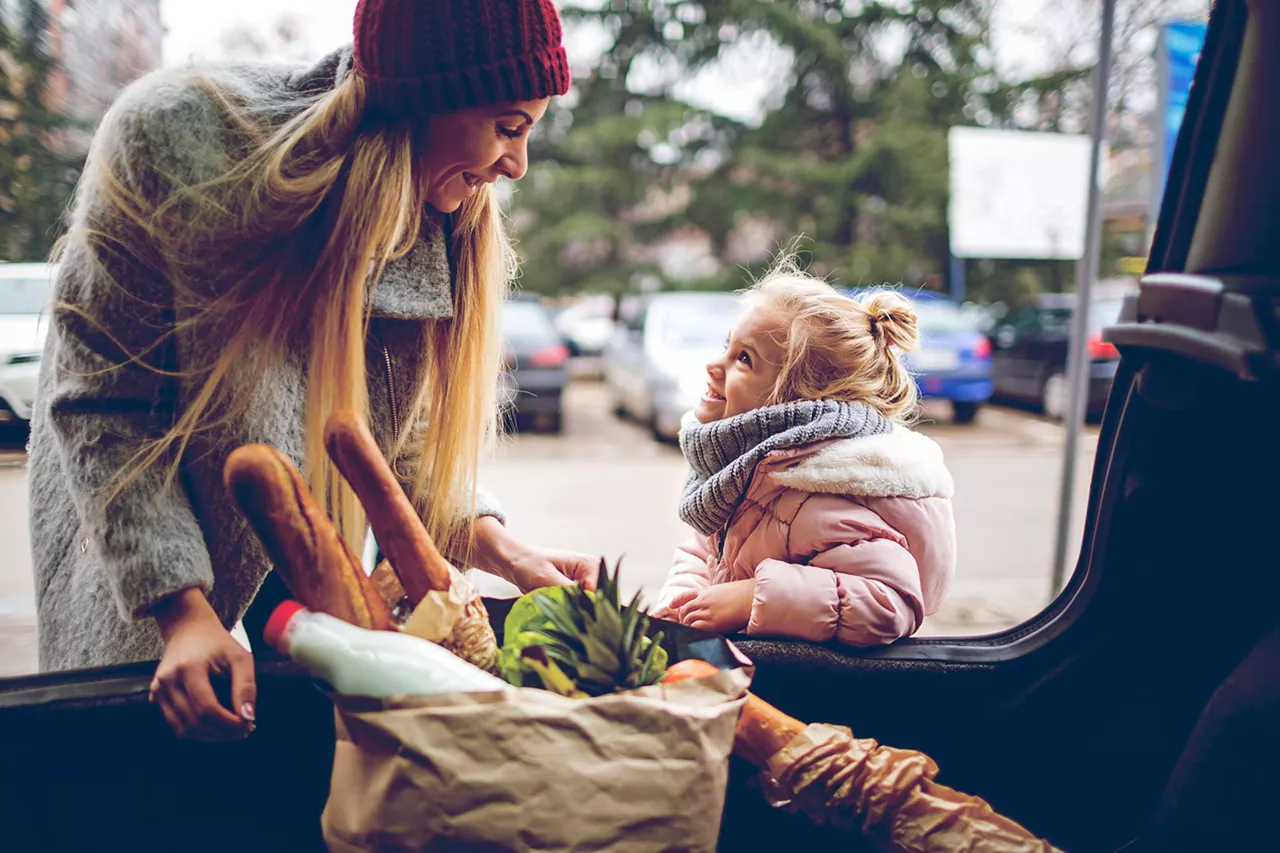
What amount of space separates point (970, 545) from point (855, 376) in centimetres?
483

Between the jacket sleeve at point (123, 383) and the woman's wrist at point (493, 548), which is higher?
the jacket sleeve at point (123, 383)

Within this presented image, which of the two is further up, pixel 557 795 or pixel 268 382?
pixel 268 382

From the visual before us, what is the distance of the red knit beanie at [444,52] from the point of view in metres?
1.11

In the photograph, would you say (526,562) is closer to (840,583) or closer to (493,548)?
(493,548)

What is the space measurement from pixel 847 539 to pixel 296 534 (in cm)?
87

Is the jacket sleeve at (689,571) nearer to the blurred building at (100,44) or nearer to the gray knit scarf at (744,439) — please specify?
the gray knit scarf at (744,439)

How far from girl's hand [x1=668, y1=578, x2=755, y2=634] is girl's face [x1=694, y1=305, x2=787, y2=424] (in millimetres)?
351

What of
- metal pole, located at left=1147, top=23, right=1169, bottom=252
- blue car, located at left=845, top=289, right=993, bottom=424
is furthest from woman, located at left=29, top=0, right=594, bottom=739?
blue car, located at left=845, top=289, right=993, bottom=424

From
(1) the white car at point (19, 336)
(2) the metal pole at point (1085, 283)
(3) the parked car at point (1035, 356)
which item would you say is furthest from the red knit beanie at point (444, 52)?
(3) the parked car at point (1035, 356)

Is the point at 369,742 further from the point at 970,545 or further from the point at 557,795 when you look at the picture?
the point at 970,545

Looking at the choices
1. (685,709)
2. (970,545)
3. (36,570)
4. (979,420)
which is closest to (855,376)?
(685,709)

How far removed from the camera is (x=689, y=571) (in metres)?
1.76

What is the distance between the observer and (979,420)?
39.1ft

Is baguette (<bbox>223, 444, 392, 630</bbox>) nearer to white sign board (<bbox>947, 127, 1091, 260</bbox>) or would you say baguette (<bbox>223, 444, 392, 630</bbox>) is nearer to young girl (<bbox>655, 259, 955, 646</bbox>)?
young girl (<bbox>655, 259, 955, 646</bbox>)
